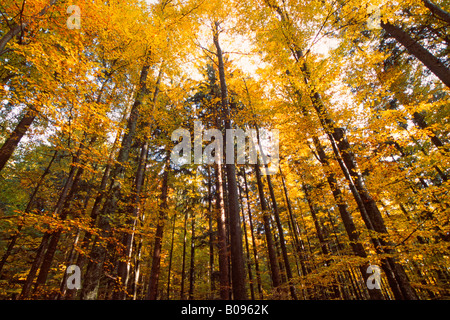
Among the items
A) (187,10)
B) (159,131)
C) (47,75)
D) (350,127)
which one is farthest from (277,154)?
(47,75)

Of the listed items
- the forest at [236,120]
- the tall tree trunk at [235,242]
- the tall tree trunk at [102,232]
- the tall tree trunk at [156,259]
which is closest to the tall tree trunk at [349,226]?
the forest at [236,120]

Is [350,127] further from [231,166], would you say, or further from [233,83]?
[233,83]

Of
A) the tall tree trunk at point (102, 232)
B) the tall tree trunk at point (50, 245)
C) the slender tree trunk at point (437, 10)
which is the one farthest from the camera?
the tall tree trunk at point (50, 245)

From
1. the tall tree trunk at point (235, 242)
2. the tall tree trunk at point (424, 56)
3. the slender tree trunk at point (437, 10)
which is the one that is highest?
the tall tree trunk at point (424, 56)

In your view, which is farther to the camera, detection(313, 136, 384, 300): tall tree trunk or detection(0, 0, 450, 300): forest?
detection(313, 136, 384, 300): tall tree trunk

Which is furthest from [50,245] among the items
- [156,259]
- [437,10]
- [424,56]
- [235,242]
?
[424,56]

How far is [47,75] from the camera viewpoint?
14.9 ft

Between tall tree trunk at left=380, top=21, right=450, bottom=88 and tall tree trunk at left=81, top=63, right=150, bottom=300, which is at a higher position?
tall tree trunk at left=380, top=21, right=450, bottom=88

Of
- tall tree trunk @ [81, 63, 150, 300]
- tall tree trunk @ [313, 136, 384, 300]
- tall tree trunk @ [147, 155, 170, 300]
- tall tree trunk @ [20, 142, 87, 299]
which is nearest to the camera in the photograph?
tall tree trunk @ [313, 136, 384, 300]

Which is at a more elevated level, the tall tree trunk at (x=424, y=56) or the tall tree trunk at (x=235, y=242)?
the tall tree trunk at (x=424, y=56)

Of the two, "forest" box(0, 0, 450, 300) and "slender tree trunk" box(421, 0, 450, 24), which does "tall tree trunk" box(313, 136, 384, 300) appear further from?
"slender tree trunk" box(421, 0, 450, 24)

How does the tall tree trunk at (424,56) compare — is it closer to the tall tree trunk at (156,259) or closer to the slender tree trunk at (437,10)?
the slender tree trunk at (437,10)

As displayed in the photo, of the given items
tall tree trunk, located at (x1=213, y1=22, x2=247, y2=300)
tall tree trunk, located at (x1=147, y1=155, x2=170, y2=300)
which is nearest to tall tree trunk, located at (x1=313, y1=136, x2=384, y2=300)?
tall tree trunk, located at (x1=213, y1=22, x2=247, y2=300)

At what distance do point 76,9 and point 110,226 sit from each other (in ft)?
24.7
